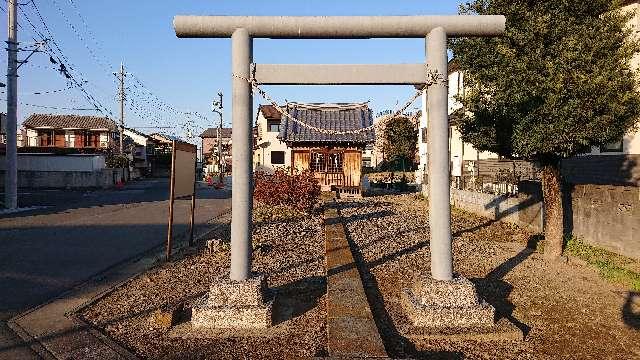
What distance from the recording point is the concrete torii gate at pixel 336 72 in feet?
16.3

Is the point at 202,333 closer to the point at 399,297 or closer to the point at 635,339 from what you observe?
the point at 399,297

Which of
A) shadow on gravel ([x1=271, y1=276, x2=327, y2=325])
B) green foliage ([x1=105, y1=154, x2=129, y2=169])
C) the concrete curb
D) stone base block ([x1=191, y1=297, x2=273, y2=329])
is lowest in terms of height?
the concrete curb

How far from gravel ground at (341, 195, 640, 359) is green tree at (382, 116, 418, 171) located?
3394 cm

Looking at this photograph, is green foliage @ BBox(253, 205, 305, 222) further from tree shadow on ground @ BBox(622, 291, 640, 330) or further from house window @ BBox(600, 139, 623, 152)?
house window @ BBox(600, 139, 623, 152)

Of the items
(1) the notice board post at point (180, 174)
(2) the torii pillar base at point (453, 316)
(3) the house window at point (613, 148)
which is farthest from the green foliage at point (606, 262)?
(1) the notice board post at point (180, 174)

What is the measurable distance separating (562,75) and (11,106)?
21067 millimetres

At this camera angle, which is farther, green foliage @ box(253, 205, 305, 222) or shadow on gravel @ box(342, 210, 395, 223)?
shadow on gravel @ box(342, 210, 395, 223)

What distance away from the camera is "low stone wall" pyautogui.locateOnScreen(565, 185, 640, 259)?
8.36m

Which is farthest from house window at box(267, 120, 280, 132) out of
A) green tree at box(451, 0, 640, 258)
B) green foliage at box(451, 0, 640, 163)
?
green foliage at box(451, 0, 640, 163)

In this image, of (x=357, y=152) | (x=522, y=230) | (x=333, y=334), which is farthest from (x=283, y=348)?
(x=357, y=152)

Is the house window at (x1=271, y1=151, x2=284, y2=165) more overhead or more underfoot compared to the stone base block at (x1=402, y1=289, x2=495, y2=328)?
more overhead

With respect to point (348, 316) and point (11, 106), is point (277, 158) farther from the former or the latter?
point (348, 316)

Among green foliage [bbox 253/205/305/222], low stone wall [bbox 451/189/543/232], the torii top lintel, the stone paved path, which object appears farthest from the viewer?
green foliage [bbox 253/205/305/222]

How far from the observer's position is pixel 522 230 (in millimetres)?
12008
